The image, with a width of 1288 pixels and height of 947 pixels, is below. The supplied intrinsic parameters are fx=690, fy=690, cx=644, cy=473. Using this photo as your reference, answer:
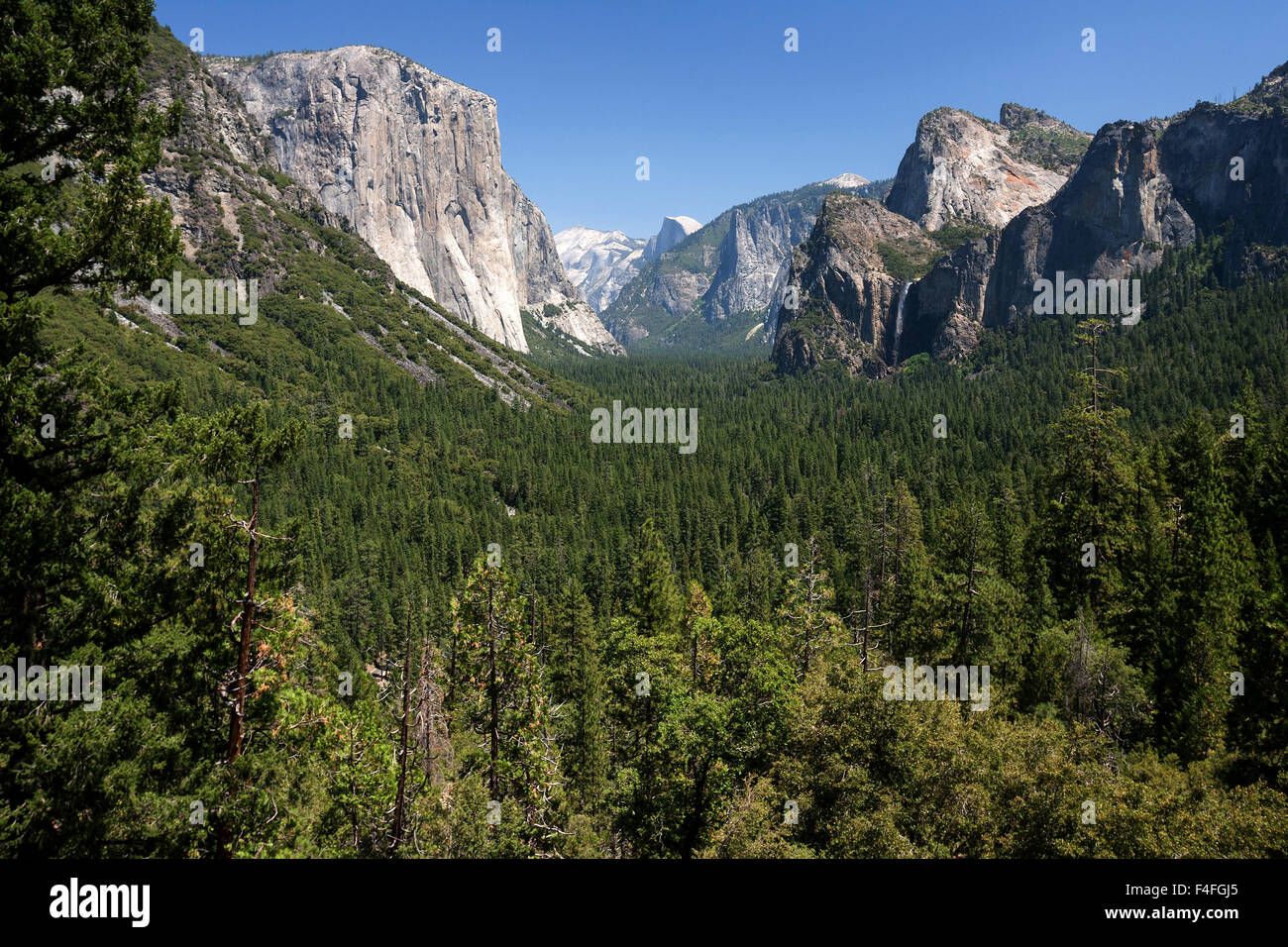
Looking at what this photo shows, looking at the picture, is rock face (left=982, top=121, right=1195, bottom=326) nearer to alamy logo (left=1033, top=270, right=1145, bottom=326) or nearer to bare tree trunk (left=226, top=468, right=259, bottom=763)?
alamy logo (left=1033, top=270, right=1145, bottom=326)

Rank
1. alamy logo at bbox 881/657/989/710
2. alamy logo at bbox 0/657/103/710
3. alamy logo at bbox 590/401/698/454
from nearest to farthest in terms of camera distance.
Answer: alamy logo at bbox 0/657/103/710
alamy logo at bbox 881/657/989/710
alamy logo at bbox 590/401/698/454

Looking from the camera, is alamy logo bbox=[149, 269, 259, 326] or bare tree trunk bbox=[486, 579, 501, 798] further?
alamy logo bbox=[149, 269, 259, 326]

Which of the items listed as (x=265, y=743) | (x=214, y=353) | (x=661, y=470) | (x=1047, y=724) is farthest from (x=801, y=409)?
(x=265, y=743)

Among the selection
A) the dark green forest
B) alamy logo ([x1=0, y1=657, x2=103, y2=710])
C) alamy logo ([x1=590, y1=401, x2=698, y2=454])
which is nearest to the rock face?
alamy logo ([x1=590, y1=401, x2=698, y2=454])

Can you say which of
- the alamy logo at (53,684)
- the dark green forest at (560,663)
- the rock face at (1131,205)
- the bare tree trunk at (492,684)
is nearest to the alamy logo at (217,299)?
the dark green forest at (560,663)
